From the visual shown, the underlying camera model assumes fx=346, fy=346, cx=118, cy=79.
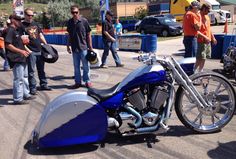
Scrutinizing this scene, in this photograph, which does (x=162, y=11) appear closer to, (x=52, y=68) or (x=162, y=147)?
(x=52, y=68)

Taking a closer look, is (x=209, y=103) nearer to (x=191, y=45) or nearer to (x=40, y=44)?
(x=191, y=45)

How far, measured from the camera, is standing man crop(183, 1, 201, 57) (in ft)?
25.2

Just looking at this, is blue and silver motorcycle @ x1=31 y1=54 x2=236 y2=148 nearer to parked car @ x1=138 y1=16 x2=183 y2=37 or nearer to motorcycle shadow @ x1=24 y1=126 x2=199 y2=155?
motorcycle shadow @ x1=24 y1=126 x2=199 y2=155

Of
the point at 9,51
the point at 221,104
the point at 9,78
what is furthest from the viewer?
the point at 9,78

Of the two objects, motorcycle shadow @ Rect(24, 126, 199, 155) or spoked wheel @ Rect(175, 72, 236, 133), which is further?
spoked wheel @ Rect(175, 72, 236, 133)

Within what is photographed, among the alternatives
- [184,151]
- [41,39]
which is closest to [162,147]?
[184,151]

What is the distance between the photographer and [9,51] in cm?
659

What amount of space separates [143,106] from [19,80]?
10.5 feet

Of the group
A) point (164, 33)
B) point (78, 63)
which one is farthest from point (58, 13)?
point (78, 63)

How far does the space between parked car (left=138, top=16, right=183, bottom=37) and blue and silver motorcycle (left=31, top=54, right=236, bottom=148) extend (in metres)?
21.0

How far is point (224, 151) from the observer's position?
14.0 feet

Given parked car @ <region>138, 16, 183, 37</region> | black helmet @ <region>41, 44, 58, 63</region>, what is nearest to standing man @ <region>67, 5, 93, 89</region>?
black helmet @ <region>41, 44, 58, 63</region>

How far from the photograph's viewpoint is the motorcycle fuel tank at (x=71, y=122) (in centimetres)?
429

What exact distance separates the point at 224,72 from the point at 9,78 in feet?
20.2
